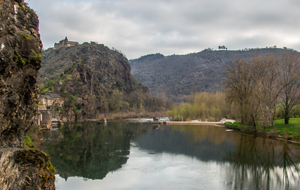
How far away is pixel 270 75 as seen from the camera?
1713 inches

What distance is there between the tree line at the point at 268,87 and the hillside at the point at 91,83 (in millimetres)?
54902

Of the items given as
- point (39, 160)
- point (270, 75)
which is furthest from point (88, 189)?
point (270, 75)

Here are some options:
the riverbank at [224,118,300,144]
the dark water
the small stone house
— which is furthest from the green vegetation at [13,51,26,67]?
the small stone house

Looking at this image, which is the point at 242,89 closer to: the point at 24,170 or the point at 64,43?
the point at 24,170

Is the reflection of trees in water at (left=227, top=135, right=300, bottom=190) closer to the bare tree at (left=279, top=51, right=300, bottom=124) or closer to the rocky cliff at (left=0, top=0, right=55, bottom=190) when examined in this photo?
the rocky cliff at (left=0, top=0, right=55, bottom=190)

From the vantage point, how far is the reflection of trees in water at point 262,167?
17656 mm

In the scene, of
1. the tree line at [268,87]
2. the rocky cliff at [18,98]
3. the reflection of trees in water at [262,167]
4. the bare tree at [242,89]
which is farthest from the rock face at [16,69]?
the bare tree at [242,89]

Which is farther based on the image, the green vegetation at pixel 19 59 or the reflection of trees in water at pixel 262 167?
the reflection of trees in water at pixel 262 167

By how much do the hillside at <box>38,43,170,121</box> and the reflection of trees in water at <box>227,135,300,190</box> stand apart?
202 feet

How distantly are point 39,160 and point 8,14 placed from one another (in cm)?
752

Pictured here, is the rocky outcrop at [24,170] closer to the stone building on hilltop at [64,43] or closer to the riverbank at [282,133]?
the riverbank at [282,133]

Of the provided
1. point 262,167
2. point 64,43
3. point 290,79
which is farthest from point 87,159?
point 64,43

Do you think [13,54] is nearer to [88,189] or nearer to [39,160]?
[39,160]

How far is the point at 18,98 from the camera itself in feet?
37.8
